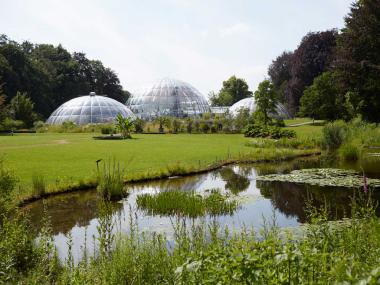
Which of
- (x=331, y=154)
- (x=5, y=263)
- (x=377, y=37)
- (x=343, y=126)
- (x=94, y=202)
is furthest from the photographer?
(x=377, y=37)

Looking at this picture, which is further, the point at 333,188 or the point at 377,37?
the point at 377,37

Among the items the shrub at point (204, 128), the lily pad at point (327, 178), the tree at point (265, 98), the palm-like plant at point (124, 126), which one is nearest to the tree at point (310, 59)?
the tree at point (265, 98)

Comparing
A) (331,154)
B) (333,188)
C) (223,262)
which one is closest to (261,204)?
→ (333,188)

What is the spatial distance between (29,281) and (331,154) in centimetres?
2112

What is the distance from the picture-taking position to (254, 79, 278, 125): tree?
44.3m

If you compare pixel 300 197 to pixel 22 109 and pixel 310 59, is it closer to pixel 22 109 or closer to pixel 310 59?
pixel 22 109

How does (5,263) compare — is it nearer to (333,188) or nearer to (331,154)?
(333,188)

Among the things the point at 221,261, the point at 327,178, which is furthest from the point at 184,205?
the point at 221,261

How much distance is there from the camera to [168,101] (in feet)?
216

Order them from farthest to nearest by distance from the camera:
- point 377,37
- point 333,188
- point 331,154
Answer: point 377,37 → point 331,154 → point 333,188

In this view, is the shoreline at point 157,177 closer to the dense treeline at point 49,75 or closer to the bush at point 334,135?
the bush at point 334,135

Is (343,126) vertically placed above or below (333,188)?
above

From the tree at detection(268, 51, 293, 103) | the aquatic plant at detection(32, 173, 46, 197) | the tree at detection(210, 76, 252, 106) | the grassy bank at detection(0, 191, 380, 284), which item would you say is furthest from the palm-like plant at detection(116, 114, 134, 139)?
the tree at detection(210, 76, 252, 106)

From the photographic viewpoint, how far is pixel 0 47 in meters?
59.6
